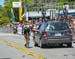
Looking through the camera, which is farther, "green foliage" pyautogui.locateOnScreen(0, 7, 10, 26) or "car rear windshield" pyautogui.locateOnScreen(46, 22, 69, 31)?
"green foliage" pyautogui.locateOnScreen(0, 7, 10, 26)

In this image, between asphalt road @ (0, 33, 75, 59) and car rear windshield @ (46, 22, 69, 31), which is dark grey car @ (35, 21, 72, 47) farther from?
asphalt road @ (0, 33, 75, 59)

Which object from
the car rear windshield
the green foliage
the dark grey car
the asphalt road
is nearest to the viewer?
the asphalt road

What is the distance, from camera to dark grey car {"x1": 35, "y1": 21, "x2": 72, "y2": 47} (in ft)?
70.7

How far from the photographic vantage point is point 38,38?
22.8 metres

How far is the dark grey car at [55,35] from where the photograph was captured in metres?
21.5

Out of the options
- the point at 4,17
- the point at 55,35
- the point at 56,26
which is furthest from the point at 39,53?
the point at 4,17

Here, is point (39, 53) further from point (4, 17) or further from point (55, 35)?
point (4, 17)

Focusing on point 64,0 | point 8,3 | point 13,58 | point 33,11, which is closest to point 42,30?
point 13,58

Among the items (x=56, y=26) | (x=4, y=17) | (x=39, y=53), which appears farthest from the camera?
(x=4, y=17)

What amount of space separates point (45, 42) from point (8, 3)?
3973 inches

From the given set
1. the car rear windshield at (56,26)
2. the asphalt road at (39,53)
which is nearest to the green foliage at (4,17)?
the car rear windshield at (56,26)

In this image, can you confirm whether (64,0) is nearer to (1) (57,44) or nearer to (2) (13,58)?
(1) (57,44)

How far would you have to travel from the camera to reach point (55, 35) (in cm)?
2156

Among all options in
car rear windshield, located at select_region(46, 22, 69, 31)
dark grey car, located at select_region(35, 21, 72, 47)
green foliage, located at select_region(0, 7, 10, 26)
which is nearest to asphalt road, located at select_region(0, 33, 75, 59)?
dark grey car, located at select_region(35, 21, 72, 47)
